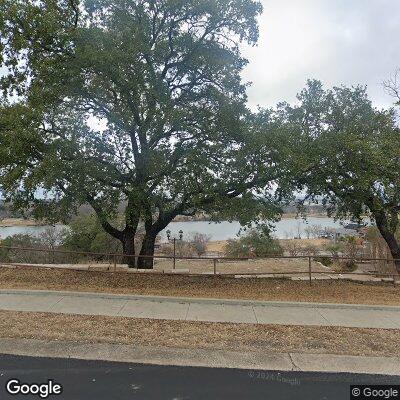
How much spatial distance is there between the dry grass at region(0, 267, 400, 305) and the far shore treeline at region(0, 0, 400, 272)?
1834mm

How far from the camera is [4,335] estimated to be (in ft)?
18.1

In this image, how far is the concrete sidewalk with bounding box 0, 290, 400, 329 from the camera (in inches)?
269

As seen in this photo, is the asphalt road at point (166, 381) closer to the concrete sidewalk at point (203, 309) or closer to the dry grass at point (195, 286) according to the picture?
the concrete sidewalk at point (203, 309)

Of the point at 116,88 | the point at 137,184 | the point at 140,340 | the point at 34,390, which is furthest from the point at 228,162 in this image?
the point at 34,390

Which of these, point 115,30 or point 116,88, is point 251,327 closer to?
point 116,88

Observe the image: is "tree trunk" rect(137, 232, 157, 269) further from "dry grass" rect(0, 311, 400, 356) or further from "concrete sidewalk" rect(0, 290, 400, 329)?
"dry grass" rect(0, 311, 400, 356)

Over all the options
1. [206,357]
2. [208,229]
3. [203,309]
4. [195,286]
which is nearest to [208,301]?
[203,309]

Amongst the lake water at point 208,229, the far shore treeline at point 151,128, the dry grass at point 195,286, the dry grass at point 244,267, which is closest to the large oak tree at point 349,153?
the far shore treeline at point 151,128

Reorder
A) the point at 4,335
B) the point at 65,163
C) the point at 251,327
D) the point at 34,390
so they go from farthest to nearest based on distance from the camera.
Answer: the point at 65,163, the point at 251,327, the point at 4,335, the point at 34,390

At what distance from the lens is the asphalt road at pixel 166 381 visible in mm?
4035

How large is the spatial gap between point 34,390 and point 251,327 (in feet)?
11.3

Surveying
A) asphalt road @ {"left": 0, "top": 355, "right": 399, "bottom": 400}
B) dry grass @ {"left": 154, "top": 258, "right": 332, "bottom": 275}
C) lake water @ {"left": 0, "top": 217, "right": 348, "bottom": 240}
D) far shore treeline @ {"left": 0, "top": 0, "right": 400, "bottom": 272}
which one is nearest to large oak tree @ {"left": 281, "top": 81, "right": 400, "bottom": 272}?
far shore treeline @ {"left": 0, "top": 0, "right": 400, "bottom": 272}

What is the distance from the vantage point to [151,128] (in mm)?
10688

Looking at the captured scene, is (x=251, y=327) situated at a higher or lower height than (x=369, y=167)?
lower
